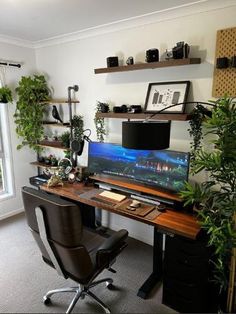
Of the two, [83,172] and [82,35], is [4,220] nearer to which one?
[83,172]

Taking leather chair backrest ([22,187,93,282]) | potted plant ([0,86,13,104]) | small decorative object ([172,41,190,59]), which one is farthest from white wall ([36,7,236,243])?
leather chair backrest ([22,187,93,282])

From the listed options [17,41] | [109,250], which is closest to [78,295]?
[109,250]

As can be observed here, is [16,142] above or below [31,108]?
below

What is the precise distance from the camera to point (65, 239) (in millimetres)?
1576

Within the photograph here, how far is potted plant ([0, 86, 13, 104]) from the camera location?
10.2 ft

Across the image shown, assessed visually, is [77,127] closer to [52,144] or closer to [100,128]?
[100,128]

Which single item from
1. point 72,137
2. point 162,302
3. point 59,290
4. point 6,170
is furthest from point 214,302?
point 6,170

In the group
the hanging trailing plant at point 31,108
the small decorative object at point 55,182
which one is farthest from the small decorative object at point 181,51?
the hanging trailing plant at point 31,108

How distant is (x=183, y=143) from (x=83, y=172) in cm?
127

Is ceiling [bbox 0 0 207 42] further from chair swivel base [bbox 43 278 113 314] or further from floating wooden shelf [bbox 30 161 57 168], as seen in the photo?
chair swivel base [bbox 43 278 113 314]

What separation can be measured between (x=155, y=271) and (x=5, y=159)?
2.62m

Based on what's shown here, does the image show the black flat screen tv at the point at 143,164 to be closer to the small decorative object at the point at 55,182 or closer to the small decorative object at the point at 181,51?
the small decorative object at the point at 55,182

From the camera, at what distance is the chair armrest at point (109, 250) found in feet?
5.80

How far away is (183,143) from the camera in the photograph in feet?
7.95
